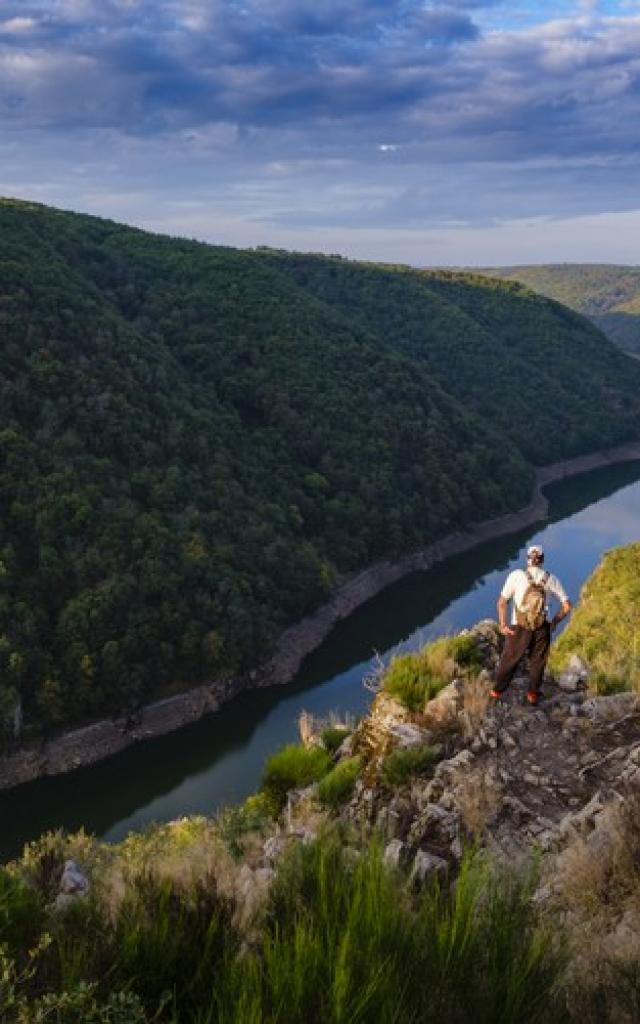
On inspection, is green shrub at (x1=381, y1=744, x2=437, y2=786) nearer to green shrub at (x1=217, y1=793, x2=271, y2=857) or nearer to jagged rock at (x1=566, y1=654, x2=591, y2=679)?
green shrub at (x1=217, y1=793, x2=271, y2=857)

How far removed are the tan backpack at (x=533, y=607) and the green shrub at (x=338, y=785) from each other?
2.73 metres

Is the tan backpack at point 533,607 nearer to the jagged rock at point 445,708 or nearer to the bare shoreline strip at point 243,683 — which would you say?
the jagged rock at point 445,708

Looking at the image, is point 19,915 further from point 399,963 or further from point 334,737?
point 334,737

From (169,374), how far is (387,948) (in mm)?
77615

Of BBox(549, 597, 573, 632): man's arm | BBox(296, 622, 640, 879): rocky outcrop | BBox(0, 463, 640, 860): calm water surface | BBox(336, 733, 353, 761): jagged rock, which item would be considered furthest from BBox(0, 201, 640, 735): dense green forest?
BBox(549, 597, 573, 632): man's arm

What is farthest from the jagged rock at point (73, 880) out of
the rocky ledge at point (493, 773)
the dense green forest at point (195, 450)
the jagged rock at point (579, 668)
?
the dense green forest at point (195, 450)

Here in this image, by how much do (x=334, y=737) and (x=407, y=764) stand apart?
2549mm

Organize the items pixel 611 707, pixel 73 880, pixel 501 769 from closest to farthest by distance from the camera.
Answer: pixel 73 880 < pixel 501 769 < pixel 611 707

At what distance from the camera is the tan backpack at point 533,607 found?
32.9 feet

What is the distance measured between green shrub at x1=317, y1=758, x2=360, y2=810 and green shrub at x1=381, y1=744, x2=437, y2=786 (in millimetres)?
527

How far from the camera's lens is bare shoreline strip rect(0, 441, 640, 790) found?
4453 cm

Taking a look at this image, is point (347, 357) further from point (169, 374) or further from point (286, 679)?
point (286, 679)

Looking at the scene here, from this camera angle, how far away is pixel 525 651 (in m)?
10.1

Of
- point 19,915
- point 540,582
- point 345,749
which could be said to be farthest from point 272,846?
point 540,582
